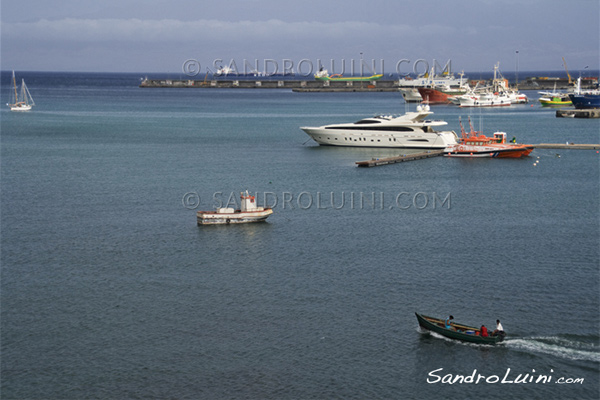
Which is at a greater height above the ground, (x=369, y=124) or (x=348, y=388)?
(x=369, y=124)

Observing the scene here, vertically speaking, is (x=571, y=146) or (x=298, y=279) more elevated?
(x=571, y=146)

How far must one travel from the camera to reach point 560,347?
3469 cm

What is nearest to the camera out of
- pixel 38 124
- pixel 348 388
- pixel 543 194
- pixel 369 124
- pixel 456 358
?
pixel 348 388

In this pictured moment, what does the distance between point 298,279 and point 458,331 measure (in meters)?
11.9

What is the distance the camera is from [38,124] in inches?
5300

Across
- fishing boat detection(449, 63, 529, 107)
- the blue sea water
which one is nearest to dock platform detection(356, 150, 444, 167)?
the blue sea water

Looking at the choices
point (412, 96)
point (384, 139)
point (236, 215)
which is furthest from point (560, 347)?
point (412, 96)

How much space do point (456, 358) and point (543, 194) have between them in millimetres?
37722

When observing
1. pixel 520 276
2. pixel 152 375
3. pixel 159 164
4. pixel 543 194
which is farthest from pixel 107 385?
pixel 159 164

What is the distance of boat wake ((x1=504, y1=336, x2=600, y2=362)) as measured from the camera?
34000mm

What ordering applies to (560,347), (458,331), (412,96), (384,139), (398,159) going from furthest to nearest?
(412,96) < (384,139) < (398,159) < (458,331) < (560,347)

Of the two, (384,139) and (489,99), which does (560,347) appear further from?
(489,99)

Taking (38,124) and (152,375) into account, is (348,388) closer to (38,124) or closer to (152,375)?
(152,375)

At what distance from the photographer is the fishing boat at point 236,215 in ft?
184
